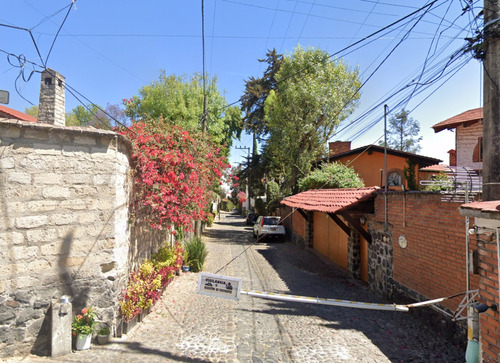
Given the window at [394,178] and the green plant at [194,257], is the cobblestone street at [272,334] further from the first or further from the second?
the window at [394,178]

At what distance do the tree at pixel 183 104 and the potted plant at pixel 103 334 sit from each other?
13376 mm

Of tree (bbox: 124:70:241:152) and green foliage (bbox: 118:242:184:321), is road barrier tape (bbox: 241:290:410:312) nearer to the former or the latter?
green foliage (bbox: 118:242:184:321)

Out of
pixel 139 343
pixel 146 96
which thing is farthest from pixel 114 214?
pixel 146 96

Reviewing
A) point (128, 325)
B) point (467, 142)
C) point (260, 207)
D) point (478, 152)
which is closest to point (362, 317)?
point (128, 325)

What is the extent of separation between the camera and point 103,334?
4.96 meters

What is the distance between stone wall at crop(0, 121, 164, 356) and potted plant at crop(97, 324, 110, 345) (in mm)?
160

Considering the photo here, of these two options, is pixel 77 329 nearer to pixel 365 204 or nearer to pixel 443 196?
pixel 443 196

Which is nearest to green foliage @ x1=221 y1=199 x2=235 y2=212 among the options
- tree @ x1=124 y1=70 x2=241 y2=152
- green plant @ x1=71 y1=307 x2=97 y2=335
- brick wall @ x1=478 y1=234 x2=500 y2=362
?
tree @ x1=124 y1=70 x2=241 y2=152

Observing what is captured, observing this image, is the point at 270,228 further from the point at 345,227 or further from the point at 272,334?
the point at 272,334

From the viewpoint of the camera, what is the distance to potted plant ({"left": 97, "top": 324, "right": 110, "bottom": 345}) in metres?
4.91

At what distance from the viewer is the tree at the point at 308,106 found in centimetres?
1806

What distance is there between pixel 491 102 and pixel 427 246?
2.95 metres

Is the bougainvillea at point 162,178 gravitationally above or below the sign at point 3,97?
below

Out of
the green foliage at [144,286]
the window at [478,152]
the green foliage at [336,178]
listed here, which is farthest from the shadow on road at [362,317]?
the window at [478,152]
